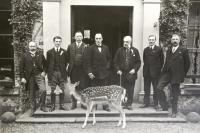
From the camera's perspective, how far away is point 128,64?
32.7 ft

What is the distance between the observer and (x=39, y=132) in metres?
8.79

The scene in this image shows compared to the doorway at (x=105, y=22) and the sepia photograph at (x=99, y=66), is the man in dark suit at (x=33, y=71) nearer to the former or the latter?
the sepia photograph at (x=99, y=66)

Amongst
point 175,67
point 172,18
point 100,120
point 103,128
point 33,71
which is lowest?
point 103,128

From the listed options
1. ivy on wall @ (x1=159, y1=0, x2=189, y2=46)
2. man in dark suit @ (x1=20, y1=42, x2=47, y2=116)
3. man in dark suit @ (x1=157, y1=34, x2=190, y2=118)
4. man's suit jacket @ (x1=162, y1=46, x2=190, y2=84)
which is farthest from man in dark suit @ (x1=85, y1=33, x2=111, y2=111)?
ivy on wall @ (x1=159, y1=0, x2=189, y2=46)

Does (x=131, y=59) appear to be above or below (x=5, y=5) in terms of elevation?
below

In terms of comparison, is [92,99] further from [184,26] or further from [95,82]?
[184,26]

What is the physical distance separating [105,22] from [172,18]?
192 cm

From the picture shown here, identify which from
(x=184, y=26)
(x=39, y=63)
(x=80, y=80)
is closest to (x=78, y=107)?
(x=80, y=80)

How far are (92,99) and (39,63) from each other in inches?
69.1

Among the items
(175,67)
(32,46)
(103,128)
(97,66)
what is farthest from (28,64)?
(175,67)

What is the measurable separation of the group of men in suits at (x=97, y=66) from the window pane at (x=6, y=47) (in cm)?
138

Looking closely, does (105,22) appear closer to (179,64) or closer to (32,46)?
(32,46)

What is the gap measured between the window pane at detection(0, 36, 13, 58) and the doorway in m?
1.84

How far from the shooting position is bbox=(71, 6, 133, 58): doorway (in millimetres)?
11195
